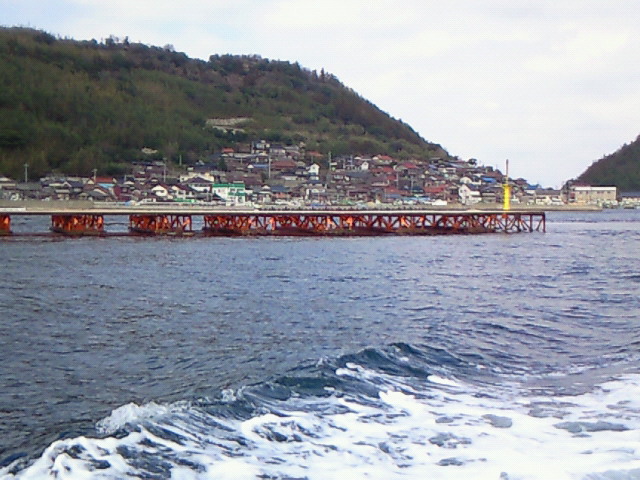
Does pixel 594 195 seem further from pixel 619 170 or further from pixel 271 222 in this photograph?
pixel 271 222

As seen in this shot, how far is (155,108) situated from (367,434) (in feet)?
258

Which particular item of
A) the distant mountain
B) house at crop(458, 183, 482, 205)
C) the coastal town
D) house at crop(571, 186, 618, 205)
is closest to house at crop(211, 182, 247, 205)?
the coastal town

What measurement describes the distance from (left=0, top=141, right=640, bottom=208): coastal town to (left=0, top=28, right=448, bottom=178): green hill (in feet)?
9.70

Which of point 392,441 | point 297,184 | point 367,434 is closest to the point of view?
point 392,441

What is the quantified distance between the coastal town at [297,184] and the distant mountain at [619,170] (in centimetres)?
806

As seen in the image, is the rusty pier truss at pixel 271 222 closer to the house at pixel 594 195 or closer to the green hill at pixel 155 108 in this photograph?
the green hill at pixel 155 108

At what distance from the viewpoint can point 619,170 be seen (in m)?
102

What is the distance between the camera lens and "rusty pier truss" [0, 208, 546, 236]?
28.2 meters

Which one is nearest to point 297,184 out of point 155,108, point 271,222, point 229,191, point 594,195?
point 229,191

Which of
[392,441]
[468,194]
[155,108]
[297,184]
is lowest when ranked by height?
[392,441]

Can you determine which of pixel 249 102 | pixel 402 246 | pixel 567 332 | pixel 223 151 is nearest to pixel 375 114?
pixel 249 102

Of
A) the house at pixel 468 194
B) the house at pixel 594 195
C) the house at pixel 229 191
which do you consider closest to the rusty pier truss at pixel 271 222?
the house at pixel 229 191

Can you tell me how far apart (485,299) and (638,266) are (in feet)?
25.5

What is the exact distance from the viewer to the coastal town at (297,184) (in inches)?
2039
